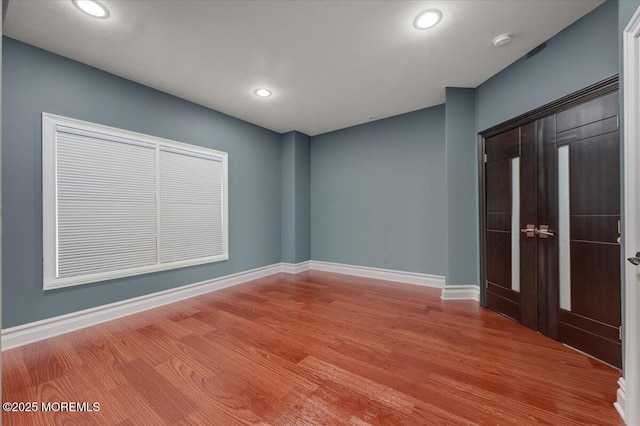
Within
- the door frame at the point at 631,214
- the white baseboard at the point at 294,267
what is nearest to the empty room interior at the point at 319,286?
the door frame at the point at 631,214

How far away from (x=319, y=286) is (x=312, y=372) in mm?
2129

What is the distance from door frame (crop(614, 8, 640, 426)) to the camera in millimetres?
1565

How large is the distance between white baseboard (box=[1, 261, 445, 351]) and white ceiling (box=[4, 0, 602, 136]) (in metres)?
2.55

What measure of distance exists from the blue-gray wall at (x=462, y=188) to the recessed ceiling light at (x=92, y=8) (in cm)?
355

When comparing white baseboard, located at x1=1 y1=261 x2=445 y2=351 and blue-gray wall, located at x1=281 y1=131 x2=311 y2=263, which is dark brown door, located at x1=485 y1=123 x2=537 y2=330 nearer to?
white baseboard, located at x1=1 y1=261 x2=445 y2=351

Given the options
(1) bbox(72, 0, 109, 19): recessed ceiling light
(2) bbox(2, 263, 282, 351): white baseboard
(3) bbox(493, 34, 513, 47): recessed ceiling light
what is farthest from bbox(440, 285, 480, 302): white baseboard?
(1) bbox(72, 0, 109, 19): recessed ceiling light

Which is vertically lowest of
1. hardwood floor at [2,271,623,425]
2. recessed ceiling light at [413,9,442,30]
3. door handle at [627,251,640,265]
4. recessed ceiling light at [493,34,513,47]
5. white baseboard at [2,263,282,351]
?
hardwood floor at [2,271,623,425]

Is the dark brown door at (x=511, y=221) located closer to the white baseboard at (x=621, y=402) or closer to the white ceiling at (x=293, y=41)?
the white ceiling at (x=293, y=41)

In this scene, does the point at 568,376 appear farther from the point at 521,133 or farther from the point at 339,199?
the point at 339,199

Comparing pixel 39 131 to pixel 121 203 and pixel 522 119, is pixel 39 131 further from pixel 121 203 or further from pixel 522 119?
pixel 522 119

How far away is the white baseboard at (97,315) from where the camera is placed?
244cm

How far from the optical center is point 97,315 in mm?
2881

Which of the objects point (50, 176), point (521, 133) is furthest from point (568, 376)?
point (50, 176)

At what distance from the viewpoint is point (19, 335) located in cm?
244
